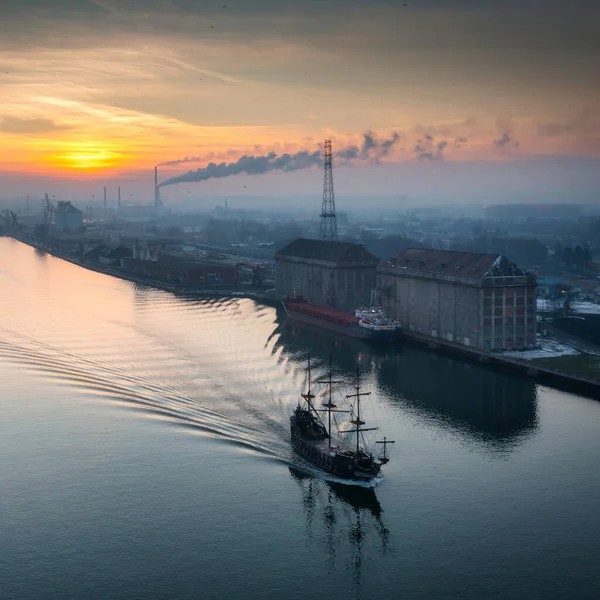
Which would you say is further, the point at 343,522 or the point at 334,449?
the point at 334,449

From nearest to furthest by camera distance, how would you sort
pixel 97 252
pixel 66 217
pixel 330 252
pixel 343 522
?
pixel 343 522, pixel 330 252, pixel 97 252, pixel 66 217

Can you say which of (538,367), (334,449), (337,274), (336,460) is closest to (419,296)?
(337,274)

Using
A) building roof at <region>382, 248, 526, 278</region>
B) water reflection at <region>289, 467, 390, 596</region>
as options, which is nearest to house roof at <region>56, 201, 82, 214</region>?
building roof at <region>382, 248, 526, 278</region>

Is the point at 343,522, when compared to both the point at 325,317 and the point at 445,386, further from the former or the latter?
the point at 325,317

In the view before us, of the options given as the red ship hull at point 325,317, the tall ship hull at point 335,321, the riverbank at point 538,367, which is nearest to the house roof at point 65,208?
the riverbank at point 538,367

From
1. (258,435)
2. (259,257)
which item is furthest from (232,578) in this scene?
(259,257)

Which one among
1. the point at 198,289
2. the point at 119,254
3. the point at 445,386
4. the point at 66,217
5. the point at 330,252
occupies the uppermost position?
the point at 66,217

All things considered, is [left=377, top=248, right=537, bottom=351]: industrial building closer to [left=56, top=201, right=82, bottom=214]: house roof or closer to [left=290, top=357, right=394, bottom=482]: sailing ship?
[left=290, top=357, right=394, bottom=482]: sailing ship

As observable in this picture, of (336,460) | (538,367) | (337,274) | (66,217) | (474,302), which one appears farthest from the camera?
(66,217)
